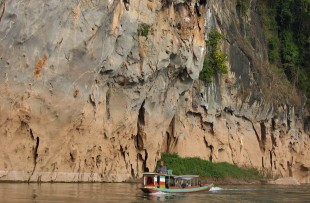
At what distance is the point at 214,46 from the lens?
41938 mm

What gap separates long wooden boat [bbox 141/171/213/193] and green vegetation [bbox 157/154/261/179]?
25.9 ft

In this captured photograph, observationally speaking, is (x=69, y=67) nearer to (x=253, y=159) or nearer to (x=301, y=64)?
(x=253, y=159)

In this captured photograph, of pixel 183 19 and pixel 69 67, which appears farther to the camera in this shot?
pixel 183 19

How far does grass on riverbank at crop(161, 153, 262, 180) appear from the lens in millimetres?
37125

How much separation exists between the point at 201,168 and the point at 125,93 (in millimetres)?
9688

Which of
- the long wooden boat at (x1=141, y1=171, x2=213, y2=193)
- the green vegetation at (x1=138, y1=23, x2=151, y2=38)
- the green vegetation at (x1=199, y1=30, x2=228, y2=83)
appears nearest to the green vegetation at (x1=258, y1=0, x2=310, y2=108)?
the green vegetation at (x1=199, y1=30, x2=228, y2=83)

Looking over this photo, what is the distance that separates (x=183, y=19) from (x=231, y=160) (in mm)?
13792

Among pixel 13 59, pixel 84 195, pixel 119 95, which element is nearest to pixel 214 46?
pixel 119 95

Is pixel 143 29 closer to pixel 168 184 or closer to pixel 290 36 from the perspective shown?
pixel 168 184

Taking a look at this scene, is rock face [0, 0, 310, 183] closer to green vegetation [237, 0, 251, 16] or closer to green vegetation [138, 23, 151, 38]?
green vegetation [138, 23, 151, 38]

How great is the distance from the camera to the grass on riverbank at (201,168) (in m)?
37.1

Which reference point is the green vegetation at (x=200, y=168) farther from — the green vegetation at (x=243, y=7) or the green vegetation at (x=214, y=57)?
the green vegetation at (x=243, y=7)

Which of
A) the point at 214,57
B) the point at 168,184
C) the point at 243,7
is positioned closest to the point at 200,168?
the point at 214,57

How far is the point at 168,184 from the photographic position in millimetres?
26703
